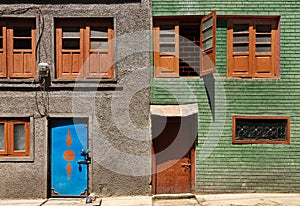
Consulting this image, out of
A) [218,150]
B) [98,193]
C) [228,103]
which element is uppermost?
[228,103]

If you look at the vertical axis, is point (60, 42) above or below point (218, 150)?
above

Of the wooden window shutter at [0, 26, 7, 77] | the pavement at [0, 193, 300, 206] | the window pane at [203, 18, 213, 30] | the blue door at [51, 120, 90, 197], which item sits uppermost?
the window pane at [203, 18, 213, 30]

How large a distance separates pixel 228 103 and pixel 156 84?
2091mm

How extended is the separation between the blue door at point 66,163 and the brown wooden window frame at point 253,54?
181 inches

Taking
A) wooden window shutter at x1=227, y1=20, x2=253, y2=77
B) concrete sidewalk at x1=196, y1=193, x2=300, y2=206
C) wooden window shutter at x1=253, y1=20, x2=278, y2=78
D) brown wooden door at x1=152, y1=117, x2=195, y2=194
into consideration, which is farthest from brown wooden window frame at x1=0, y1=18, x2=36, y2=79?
wooden window shutter at x1=253, y1=20, x2=278, y2=78

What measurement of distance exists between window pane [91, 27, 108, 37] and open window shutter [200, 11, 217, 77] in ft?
8.90

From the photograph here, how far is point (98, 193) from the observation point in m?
10.4

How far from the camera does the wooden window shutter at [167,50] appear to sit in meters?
10.6

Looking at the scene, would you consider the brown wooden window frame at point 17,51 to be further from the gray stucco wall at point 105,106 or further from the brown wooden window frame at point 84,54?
the brown wooden window frame at point 84,54

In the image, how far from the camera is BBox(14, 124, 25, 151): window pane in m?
10.5

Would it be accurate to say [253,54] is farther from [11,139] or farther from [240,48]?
[11,139]

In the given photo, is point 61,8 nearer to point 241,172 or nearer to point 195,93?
point 195,93

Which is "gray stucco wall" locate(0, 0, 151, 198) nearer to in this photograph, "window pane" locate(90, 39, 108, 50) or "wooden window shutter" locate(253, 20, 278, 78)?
"window pane" locate(90, 39, 108, 50)

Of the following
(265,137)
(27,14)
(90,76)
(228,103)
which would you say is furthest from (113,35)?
(265,137)
